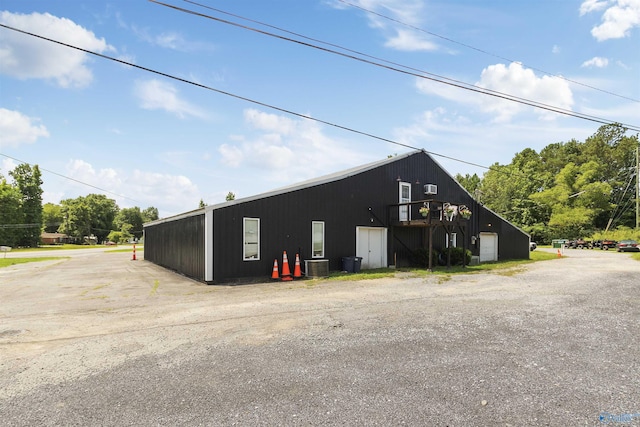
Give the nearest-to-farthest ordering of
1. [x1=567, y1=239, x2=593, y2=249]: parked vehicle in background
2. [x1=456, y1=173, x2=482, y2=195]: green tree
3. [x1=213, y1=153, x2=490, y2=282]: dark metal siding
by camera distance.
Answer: [x1=213, y1=153, x2=490, y2=282]: dark metal siding
[x1=567, y1=239, x2=593, y2=249]: parked vehicle in background
[x1=456, y1=173, x2=482, y2=195]: green tree

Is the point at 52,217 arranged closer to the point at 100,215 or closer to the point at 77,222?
the point at 100,215

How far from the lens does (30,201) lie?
58031 mm

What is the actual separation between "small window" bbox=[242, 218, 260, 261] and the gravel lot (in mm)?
3838

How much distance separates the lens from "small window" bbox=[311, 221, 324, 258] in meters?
14.5

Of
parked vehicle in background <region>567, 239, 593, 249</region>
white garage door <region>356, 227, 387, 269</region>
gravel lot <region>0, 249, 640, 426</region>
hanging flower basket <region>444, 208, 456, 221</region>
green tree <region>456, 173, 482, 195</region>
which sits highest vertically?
green tree <region>456, 173, 482, 195</region>

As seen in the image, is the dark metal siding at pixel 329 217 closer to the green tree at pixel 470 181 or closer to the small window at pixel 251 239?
the small window at pixel 251 239

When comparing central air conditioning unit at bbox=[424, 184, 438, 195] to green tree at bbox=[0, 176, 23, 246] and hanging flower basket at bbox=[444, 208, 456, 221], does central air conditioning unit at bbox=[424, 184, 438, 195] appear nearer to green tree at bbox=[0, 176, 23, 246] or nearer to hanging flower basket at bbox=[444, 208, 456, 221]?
hanging flower basket at bbox=[444, 208, 456, 221]

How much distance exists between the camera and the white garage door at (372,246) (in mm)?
16078

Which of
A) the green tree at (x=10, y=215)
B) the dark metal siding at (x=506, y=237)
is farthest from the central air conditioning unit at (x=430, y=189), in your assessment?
the green tree at (x=10, y=215)

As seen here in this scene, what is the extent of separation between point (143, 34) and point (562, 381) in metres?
10.7

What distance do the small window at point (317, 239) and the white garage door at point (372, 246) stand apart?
2.04 m

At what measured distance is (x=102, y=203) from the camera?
83.8m

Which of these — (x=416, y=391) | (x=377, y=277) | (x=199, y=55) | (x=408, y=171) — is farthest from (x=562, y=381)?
(x=408, y=171)

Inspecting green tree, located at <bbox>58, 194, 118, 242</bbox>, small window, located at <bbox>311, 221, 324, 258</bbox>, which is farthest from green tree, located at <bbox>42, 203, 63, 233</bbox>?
small window, located at <bbox>311, 221, 324, 258</bbox>
